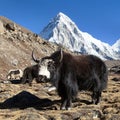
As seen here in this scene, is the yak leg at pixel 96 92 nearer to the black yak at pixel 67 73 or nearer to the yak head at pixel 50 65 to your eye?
Answer: the black yak at pixel 67 73

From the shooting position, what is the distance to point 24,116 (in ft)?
39.1

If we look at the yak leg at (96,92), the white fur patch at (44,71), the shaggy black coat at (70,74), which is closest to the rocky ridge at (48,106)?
the yak leg at (96,92)

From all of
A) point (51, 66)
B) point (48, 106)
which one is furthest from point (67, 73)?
point (48, 106)

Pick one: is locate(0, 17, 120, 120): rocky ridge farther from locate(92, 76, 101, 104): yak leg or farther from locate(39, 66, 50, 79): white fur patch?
locate(39, 66, 50, 79): white fur patch

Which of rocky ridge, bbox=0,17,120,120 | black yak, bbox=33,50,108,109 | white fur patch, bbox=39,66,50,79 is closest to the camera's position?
rocky ridge, bbox=0,17,120,120

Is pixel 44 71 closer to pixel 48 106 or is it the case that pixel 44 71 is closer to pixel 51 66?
pixel 51 66

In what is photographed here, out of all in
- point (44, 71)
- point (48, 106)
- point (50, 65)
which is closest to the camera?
point (44, 71)

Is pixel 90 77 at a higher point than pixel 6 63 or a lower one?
lower

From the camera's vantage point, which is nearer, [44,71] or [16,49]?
[44,71]

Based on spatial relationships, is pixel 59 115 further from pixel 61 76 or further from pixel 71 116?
pixel 61 76

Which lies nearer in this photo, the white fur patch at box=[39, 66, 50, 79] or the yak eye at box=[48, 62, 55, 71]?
the white fur patch at box=[39, 66, 50, 79]

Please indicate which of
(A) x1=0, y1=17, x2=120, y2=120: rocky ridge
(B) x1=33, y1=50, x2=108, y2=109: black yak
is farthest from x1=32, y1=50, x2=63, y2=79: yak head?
(A) x1=0, y1=17, x2=120, y2=120: rocky ridge

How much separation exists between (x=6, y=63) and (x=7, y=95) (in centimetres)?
2826

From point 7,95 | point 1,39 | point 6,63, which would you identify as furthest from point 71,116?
point 1,39
